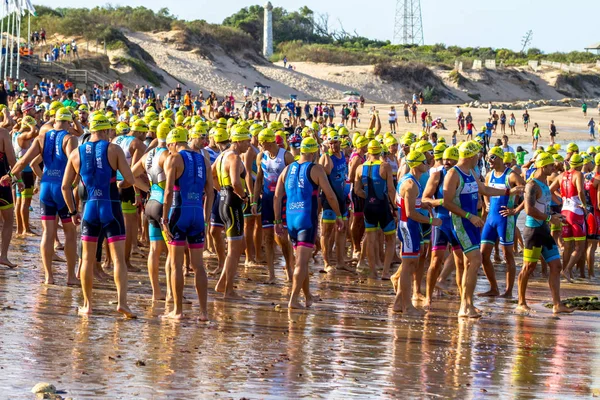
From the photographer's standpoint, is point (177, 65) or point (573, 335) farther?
point (177, 65)

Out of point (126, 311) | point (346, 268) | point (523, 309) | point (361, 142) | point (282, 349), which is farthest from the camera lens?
point (361, 142)

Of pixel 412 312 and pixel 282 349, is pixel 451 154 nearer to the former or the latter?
pixel 412 312

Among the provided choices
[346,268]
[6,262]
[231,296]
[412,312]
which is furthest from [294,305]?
[6,262]

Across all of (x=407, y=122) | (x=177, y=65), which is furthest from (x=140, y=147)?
(x=177, y=65)

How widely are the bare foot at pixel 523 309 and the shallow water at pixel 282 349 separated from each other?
A: 0.17 meters

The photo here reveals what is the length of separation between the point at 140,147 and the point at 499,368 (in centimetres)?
518

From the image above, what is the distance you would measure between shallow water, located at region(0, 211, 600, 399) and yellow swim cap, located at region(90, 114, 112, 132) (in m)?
1.59

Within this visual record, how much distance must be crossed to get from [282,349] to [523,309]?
3717 millimetres

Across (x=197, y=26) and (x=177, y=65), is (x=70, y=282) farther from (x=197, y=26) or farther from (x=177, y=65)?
(x=197, y=26)

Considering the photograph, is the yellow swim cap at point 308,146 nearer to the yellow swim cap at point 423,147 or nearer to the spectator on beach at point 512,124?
the yellow swim cap at point 423,147

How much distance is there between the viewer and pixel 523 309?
10648 millimetres

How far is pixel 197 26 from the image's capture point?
74.9m

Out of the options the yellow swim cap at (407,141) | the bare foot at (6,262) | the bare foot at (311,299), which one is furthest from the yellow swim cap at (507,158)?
the bare foot at (6,262)

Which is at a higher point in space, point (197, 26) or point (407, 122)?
point (197, 26)
